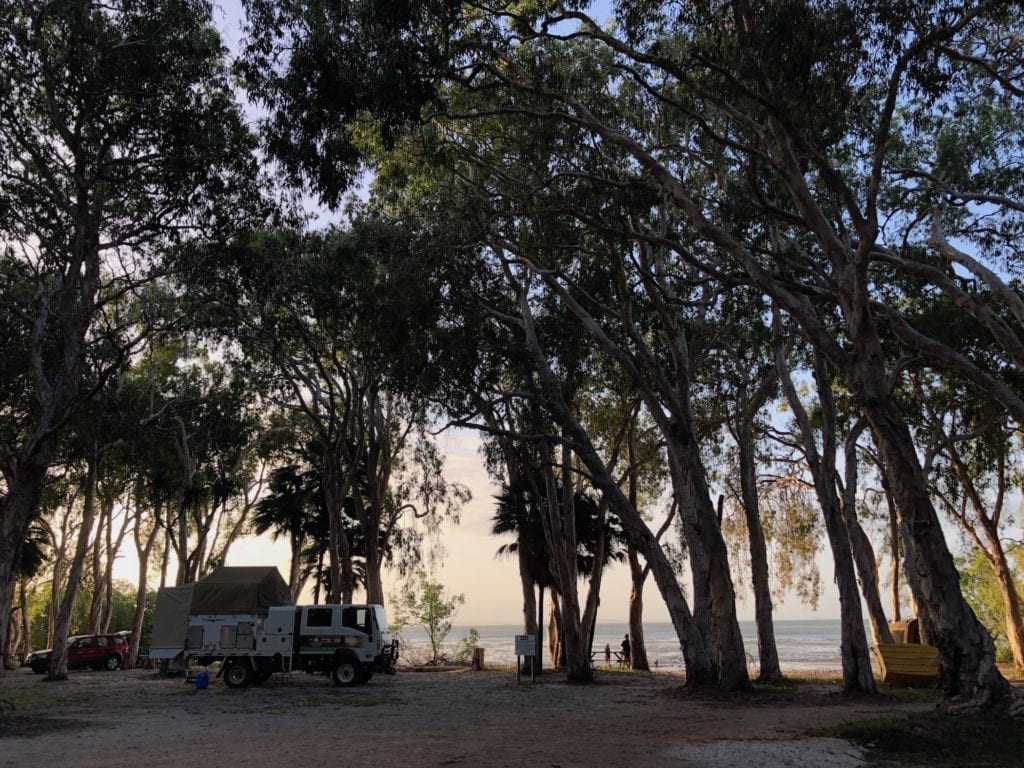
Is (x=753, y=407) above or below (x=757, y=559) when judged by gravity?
above

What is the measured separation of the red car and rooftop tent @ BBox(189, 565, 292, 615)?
13273 millimetres

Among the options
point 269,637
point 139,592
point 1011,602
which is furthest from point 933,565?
point 139,592

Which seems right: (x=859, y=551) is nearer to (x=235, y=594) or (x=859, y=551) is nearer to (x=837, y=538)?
(x=837, y=538)

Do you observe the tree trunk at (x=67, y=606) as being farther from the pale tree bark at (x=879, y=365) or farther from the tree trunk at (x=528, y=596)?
the pale tree bark at (x=879, y=365)

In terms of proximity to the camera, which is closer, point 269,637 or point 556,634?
point 269,637

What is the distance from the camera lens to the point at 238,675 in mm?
21250

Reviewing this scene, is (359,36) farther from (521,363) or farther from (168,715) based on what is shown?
(168,715)

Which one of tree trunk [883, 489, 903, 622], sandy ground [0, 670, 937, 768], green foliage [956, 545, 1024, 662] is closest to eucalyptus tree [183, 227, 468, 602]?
sandy ground [0, 670, 937, 768]

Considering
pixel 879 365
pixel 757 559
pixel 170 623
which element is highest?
pixel 879 365

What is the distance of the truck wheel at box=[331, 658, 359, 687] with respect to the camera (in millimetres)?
21141

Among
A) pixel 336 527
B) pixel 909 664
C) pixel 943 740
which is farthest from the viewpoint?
pixel 336 527

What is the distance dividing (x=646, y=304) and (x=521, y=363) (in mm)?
3402

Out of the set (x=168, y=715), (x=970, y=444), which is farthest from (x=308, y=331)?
(x=970, y=444)

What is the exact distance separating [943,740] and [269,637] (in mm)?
16637
